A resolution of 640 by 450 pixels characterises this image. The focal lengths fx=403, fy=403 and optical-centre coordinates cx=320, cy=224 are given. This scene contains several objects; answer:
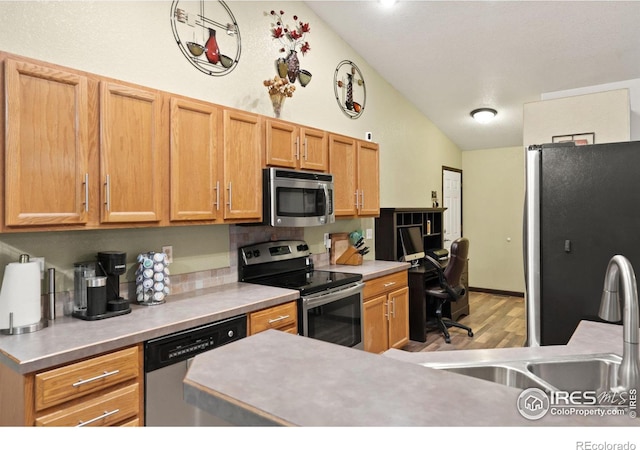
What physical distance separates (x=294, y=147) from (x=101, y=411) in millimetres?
2146

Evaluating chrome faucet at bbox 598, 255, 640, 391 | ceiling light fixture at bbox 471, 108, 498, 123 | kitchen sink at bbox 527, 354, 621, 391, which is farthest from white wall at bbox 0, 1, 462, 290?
chrome faucet at bbox 598, 255, 640, 391

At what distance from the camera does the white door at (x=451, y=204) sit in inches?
253

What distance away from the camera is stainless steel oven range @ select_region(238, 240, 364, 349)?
285 cm

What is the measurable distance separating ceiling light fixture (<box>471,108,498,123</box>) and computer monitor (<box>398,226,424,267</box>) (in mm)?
1673

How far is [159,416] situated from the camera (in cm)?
191

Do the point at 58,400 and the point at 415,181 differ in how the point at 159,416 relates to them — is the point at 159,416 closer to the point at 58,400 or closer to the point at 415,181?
the point at 58,400

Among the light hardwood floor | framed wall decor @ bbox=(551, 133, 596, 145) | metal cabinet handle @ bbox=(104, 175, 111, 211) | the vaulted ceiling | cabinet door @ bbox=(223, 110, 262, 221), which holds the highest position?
the vaulted ceiling

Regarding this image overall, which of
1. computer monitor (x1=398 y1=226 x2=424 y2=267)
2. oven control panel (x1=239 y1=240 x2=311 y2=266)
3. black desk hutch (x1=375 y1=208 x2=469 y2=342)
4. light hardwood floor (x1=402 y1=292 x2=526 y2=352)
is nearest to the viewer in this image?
oven control panel (x1=239 y1=240 x2=311 y2=266)

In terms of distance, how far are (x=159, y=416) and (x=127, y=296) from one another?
2.65 feet

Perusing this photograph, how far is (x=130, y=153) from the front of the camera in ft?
7.02

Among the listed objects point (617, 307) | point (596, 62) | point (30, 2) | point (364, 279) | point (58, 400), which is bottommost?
point (58, 400)

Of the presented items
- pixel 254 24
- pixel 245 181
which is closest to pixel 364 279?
pixel 245 181

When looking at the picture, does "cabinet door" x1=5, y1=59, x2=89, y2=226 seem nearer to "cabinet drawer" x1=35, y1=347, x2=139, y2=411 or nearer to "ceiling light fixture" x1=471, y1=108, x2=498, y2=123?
"cabinet drawer" x1=35, y1=347, x2=139, y2=411

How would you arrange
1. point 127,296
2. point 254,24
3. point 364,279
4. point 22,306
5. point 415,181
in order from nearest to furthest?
point 22,306 < point 127,296 < point 254,24 < point 364,279 < point 415,181
